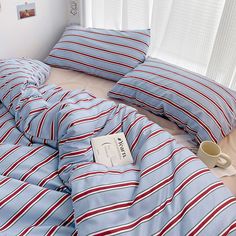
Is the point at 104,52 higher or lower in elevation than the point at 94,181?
higher

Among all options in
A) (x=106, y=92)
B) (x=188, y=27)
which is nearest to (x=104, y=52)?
(x=106, y=92)

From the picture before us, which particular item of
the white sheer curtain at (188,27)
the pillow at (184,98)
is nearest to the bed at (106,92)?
the pillow at (184,98)

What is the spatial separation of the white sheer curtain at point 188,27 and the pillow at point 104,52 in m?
0.13

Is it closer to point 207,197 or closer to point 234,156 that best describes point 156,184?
point 207,197

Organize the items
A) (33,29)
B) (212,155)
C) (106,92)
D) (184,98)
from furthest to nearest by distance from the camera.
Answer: (33,29) → (106,92) → (184,98) → (212,155)

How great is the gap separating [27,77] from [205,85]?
0.82 m

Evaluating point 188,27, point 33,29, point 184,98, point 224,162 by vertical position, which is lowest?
point 224,162

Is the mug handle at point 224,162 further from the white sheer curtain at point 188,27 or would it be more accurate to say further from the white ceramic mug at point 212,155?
the white sheer curtain at point 188,27

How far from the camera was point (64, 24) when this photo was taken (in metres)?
1.88

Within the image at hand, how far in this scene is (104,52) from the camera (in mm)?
1479

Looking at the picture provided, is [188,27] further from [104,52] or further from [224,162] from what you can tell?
[224,162]

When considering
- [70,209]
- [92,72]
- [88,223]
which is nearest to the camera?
[88,223]

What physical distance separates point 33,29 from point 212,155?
136 centimetres

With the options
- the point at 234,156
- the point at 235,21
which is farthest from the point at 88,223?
the point at 235,21
